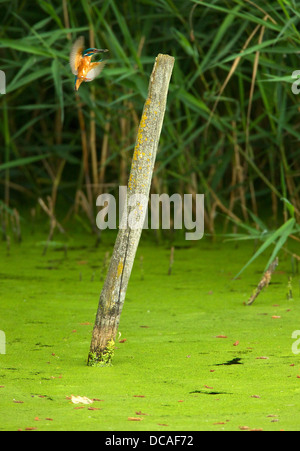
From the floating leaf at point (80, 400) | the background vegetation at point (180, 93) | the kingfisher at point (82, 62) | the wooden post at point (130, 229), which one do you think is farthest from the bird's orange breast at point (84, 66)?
the background vegetation at point (180, 93)

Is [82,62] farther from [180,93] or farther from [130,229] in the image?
[180,93]

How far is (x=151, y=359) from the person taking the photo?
107 inches

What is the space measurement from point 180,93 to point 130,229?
1657 mm

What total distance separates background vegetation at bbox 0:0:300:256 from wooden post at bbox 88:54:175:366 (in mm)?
1063

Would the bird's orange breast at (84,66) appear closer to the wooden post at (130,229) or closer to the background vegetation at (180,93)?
the wooden post at (130,229)

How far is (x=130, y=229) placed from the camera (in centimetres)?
262

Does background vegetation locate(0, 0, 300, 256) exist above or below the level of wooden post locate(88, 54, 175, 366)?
above

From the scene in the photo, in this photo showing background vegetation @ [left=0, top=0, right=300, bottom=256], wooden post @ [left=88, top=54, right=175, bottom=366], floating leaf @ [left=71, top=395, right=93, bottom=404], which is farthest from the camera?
background vegetation @ [left=0, top=0, right=300, bottom=256]

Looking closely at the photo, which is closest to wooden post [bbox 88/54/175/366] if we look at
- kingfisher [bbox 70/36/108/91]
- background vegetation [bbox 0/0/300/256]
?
kingfisher [bbox 70/36/108/91]

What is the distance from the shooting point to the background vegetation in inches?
159

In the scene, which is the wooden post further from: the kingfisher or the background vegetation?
the background vegetation

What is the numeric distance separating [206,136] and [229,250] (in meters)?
0.69

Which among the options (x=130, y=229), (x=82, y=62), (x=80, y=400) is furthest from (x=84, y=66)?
(x=80, y=400)

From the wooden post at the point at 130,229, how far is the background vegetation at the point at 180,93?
1063 mm
